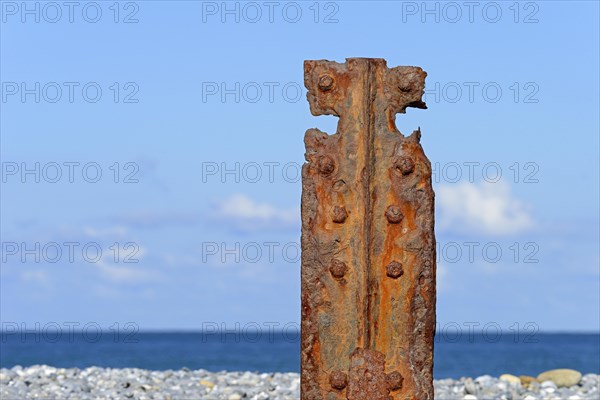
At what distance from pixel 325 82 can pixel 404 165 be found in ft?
1.64

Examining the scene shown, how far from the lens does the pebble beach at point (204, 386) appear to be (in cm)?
1148

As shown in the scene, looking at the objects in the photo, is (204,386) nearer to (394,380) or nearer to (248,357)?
(394,380)

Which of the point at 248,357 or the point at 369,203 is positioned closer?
the point at 369,203

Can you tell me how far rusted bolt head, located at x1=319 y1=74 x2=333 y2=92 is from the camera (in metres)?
4.61

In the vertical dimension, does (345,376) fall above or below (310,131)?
below

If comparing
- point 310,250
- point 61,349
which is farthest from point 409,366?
point 61,349

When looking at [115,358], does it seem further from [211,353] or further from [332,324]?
[332,324]

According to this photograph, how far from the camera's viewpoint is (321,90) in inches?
182

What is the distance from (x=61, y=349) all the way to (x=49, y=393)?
147 feet

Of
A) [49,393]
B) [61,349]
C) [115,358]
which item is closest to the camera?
[49,393]

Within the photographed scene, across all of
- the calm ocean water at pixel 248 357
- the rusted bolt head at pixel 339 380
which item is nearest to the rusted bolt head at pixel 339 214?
the rusted bolt head at pixel 339 380

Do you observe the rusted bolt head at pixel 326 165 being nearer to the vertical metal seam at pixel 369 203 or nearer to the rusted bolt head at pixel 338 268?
the vertical metal seam at pixel 369 203

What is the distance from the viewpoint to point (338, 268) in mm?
4562

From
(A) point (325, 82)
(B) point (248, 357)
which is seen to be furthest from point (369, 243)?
(B) point (248, 357)
